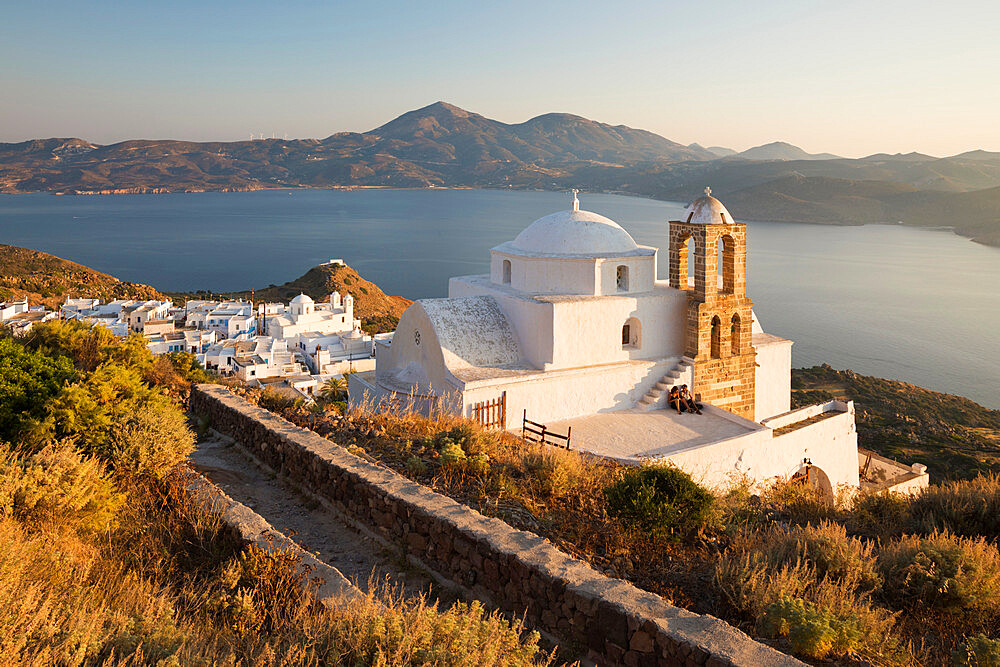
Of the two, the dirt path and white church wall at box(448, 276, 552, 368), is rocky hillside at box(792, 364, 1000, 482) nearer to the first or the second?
white church wall at box(448, 276, 552, 368)

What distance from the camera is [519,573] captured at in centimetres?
383

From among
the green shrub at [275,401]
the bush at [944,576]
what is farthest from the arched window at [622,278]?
the bush at [944,576]

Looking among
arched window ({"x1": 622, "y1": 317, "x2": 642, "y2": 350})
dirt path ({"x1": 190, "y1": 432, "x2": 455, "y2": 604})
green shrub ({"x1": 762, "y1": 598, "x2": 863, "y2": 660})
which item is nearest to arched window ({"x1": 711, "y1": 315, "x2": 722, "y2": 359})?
arched window ({"x1": 622, "y1": 317, "x2": 642, "y2": 350})

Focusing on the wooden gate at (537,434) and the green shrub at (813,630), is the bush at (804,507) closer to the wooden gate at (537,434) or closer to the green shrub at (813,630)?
the green shrub at (813,630)

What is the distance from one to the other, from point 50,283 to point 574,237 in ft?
192

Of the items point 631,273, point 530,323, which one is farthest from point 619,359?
point 530,323

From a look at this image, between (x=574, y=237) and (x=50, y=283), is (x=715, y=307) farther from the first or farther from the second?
(x=50, y=283)

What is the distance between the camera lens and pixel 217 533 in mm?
4234

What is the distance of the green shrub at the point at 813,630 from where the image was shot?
10.4 feet

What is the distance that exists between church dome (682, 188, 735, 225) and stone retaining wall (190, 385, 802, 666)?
869cm

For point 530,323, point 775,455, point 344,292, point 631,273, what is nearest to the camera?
point 775,455

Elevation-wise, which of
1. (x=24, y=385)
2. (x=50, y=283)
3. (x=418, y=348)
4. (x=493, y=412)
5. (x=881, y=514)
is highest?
(x=24, y=385)

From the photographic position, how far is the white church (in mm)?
10547

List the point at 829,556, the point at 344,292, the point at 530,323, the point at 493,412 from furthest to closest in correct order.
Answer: the point at 344,292 < the point at 530,323 < the point at 493,412 < the point at 829,556
